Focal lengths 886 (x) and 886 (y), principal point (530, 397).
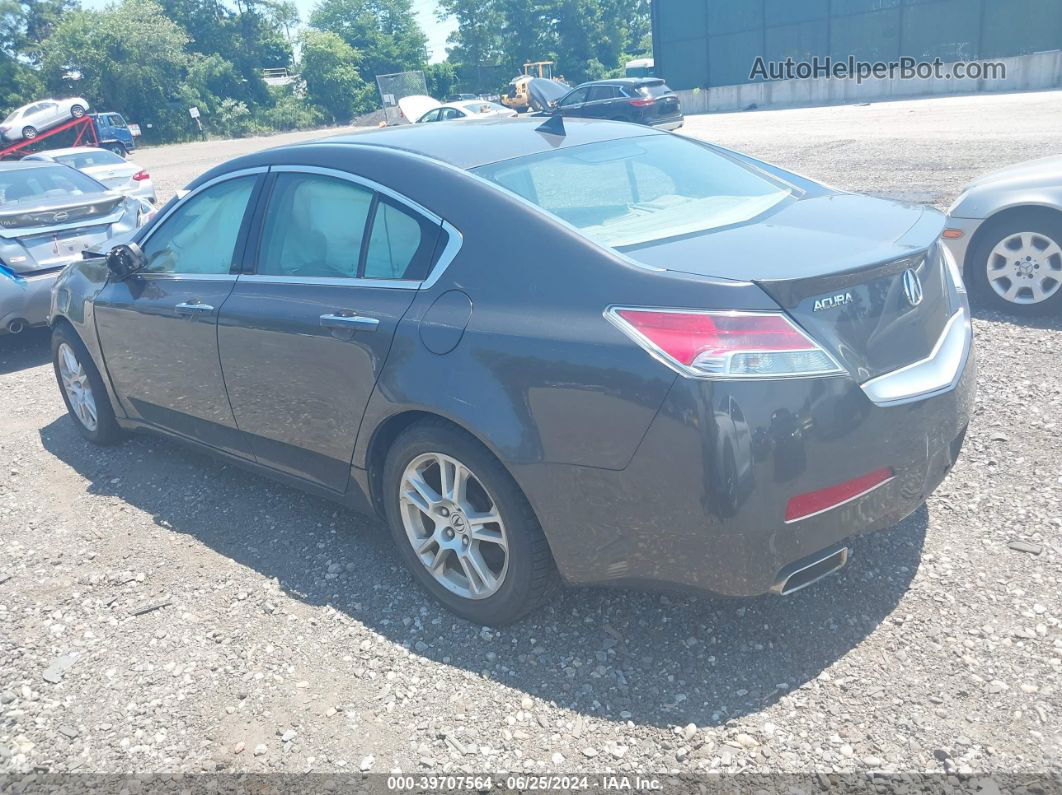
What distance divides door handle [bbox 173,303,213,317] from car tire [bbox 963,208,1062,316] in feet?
16.2

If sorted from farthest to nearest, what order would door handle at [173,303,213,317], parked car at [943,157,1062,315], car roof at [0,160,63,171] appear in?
A: car roof at [0,160,63,171] < parked car at [943,157,1062,315] < door handle at [173,303,213,317]

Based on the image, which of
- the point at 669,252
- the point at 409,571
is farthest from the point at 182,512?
the point at 669,252

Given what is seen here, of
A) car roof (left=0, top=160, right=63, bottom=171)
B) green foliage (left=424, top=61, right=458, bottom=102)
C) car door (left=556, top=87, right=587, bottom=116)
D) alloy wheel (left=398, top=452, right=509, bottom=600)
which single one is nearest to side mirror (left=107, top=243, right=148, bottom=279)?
alloy wheel (left=398, top=452, right=509, bottom=600)

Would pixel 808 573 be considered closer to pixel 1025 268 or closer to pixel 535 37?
pixel 1025 268

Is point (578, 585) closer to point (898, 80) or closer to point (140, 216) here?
point (140, 216)

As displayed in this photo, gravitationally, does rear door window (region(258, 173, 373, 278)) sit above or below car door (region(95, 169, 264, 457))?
above

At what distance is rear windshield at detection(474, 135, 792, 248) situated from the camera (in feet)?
10.3

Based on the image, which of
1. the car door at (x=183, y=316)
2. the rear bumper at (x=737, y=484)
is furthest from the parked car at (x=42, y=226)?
the rear bumper at (x=737, y=484)

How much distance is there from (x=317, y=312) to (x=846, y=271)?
1.95 m

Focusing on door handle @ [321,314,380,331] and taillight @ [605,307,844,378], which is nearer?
taillight @ [605,307,844,378]

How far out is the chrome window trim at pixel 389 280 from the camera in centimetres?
310

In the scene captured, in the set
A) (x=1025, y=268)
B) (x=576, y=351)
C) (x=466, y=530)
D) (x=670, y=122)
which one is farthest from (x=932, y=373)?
(x=670, y=122)

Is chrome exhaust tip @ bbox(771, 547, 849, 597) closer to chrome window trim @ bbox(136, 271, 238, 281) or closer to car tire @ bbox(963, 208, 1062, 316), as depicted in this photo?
chrome window trim @ bbox(136, 271, 238, 281)

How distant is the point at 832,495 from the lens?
2.59 meters
